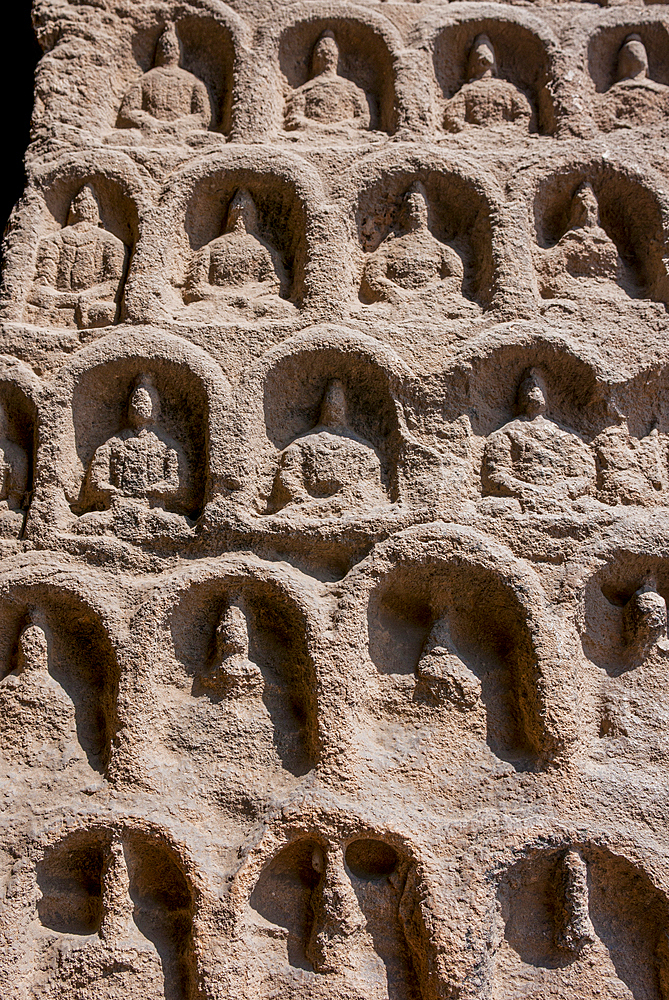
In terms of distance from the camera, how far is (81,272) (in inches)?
63.9

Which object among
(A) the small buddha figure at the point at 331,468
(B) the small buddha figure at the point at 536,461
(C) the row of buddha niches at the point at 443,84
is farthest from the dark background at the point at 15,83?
(B) the small buddha figure at the point at 536,461

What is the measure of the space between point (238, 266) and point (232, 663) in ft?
2.78

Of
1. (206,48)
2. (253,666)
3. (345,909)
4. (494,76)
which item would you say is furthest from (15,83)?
(345,909)

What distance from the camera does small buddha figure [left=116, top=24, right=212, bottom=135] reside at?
5.71 feet

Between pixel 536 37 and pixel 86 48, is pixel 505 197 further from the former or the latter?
pixel 86 48

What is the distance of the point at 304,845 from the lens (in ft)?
4.12

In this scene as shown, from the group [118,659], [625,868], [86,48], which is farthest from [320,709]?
[86,48]

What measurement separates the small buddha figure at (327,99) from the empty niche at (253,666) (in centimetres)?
110

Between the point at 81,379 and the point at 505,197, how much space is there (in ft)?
3.24

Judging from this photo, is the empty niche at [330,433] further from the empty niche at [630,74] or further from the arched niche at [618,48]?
the arched niche at [618,48]

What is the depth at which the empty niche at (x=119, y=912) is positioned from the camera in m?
1.20

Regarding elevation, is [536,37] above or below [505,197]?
above

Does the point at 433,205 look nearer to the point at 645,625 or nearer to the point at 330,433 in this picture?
the point at 330,433

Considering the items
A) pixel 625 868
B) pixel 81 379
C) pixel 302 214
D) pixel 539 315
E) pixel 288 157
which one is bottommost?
pixel 625 868
